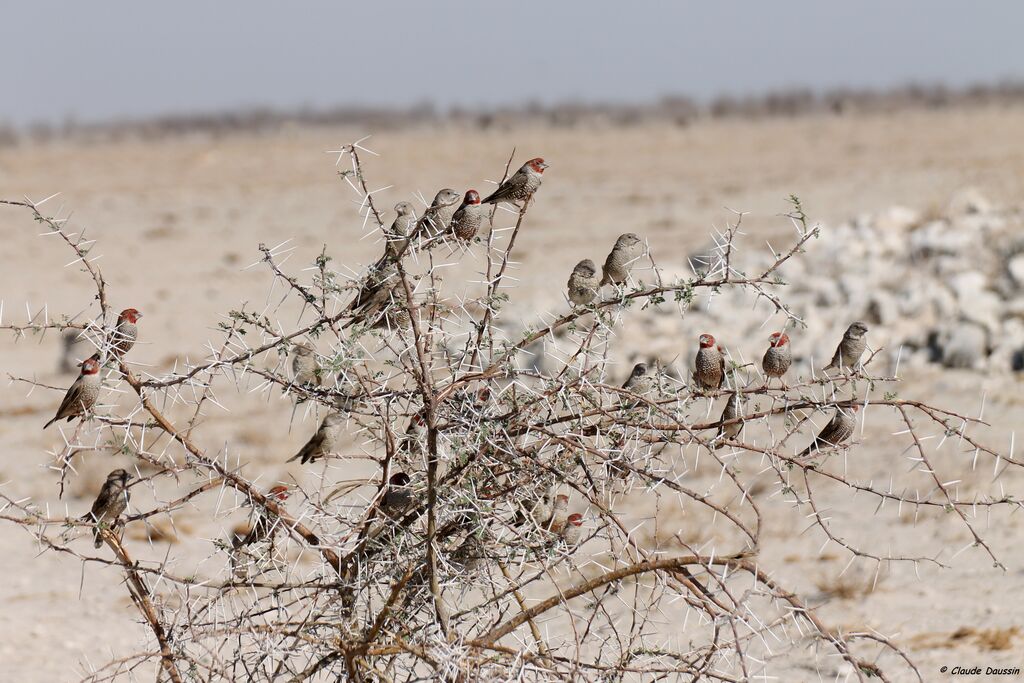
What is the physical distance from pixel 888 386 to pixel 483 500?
21.8ft

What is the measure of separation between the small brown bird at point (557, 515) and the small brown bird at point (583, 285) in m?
0.72

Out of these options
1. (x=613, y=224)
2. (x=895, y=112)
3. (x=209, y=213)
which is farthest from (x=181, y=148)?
(x=895, y=112)

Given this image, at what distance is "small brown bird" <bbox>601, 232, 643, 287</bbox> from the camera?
13.9 feet

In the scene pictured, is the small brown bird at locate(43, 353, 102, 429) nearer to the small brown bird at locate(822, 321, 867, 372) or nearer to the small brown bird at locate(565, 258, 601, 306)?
the small brown bird at locate(565, 258, 601, 306)

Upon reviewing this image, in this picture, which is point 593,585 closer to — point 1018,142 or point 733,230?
point 733,230

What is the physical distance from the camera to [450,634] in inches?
138

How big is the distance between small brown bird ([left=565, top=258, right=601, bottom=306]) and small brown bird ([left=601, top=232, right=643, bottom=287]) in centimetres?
7

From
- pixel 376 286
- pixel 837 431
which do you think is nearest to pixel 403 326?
pixel 376 286

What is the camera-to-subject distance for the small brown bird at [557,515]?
12.8ft

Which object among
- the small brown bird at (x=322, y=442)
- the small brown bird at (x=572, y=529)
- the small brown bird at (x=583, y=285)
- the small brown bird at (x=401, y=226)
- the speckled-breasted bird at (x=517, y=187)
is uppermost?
the speckled-breasted bird at (x=517, y=187)

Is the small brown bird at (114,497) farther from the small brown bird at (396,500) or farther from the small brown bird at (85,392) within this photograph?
the small brown bird at (396,500)

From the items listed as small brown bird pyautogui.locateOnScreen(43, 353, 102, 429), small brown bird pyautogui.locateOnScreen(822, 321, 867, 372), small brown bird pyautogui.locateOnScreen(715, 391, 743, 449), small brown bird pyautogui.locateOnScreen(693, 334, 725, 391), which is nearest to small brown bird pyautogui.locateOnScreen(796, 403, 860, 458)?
small brown bird pyautogui.locateOnScreen(715, 391, 743, 449)

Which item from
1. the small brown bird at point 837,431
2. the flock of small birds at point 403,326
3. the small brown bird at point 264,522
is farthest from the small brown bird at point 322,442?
the small brown bird at point 837,431

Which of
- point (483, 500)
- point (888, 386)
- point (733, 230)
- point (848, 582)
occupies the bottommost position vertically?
point (848, 582)
